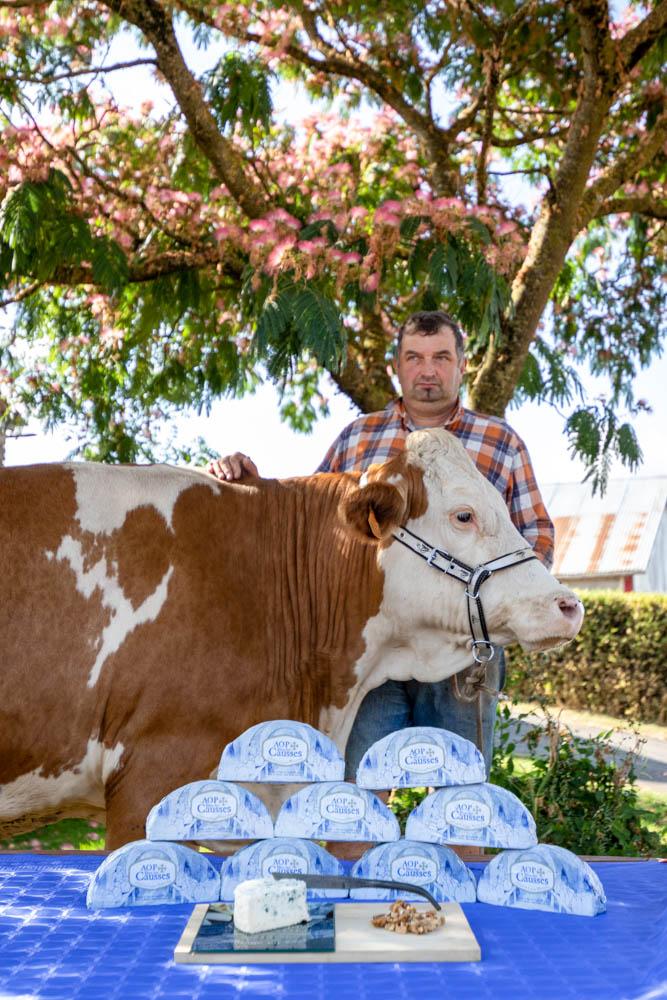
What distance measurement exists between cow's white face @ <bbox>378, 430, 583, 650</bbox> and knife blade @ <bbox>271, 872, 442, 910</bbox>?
43.5 inches

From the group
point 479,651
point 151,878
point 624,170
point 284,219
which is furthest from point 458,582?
point 624,170

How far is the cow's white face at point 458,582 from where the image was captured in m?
2.77

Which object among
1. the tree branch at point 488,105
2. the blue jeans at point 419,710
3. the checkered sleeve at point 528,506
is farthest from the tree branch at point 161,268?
the blue jeans at point 419,710

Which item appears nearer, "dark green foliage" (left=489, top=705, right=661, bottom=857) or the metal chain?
the metal chain

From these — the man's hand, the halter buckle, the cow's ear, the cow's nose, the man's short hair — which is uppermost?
the man's short hair

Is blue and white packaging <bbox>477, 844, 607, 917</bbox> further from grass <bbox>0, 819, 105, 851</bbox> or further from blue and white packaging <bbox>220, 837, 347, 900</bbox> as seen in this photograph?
grass <bbox>0, 819, 105, 851</bbox>

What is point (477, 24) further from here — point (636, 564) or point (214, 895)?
point (636, 564)

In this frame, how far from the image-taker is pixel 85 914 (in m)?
1.73

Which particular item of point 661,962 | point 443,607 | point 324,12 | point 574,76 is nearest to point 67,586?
point 443,607

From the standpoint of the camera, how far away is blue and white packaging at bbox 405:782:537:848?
1.85 metres

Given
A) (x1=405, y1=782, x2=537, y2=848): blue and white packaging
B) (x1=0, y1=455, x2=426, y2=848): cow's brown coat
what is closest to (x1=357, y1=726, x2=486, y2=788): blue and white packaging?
(x1=405, y1=782, x2=537, y2=848): blue and white packaging

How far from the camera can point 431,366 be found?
→ 3527 millimetres

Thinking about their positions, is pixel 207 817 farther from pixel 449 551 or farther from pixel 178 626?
pixel 449 551

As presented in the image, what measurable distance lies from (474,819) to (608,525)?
25.5 metres
